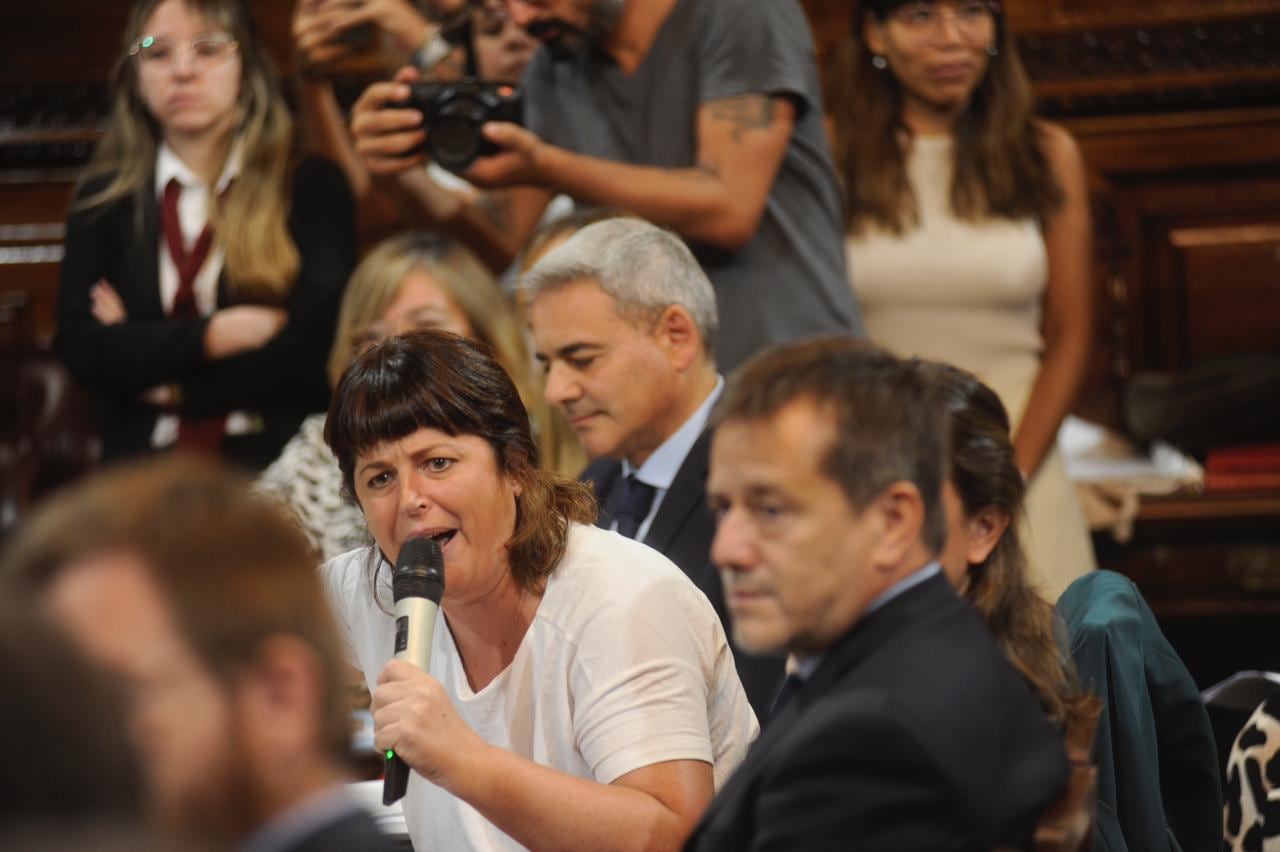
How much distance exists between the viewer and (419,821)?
225 cm

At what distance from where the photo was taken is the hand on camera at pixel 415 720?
5.99 feet

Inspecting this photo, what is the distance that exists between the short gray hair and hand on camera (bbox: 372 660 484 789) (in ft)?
3.74

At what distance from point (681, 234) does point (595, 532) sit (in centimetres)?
114

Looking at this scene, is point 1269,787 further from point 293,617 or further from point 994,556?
point 293,617

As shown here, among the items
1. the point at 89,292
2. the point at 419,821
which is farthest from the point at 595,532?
the point at 89,292

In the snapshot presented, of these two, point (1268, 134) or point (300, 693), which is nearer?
point (300, 693)

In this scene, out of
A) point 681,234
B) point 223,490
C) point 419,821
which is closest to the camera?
point 223,490

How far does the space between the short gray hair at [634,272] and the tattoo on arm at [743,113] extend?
39 cm

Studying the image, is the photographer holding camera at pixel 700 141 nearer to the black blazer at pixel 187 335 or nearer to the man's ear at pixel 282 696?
the black blazer at pixel 187 335

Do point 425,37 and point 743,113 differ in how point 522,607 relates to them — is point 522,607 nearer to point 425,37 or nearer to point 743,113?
point 743,113

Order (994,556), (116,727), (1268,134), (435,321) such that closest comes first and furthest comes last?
→ (116,727), (994,556), (435,321), (1268,134)

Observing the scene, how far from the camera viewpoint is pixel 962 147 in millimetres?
3803

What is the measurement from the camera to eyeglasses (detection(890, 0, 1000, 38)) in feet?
12.1

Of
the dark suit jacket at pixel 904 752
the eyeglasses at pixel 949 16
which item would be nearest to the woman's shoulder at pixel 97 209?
the eyeglasses at pixel 949 16
